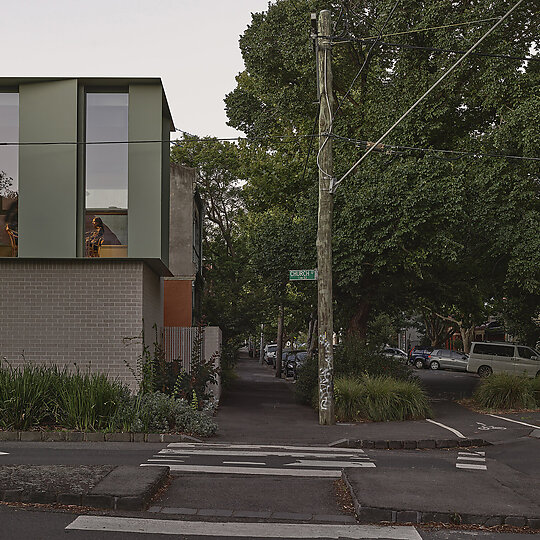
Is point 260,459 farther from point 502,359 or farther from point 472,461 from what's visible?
point 502,359

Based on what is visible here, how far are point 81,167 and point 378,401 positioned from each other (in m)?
8.62

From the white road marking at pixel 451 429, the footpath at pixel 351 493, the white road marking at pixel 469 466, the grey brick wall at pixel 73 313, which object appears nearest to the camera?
the footpath at pixel 351 493

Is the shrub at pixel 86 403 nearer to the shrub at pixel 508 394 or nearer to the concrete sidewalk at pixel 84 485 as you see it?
the concrete sidewalk at pixel 84 485

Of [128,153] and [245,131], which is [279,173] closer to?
[245,131]

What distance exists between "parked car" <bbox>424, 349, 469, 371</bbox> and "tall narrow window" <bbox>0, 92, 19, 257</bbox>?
35.2 m

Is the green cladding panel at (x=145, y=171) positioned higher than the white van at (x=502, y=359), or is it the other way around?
the green cladding panel at (x=145, y=171)

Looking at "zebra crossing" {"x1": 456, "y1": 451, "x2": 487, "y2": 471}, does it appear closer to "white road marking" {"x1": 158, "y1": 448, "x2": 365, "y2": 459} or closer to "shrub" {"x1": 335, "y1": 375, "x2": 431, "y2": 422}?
"white road marking" {"x1": 158, "y1": 448, "x2": 365, "y2": 459}

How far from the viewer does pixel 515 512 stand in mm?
6918

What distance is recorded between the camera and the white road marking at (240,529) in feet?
20.7

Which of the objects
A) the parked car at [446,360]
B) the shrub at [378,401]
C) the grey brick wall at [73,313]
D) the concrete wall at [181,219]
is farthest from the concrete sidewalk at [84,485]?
the parked car at [446,360]

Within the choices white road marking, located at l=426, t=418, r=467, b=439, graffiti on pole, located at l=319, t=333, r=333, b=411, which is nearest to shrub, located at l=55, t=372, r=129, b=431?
graffiti on pole, located at l=319, t=333, r=333, b=411

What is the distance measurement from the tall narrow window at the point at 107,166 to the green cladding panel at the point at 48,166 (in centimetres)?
46

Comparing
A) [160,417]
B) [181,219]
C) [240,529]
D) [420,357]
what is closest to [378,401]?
[160,417]

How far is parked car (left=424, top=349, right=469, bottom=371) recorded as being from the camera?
153 feet
